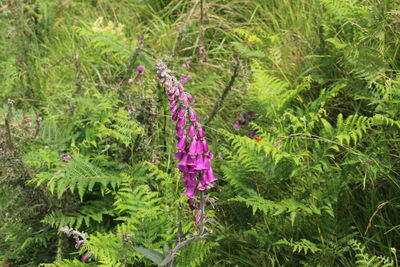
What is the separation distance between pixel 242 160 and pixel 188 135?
40.5 inches

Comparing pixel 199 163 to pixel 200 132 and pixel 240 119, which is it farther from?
pixel 240 119

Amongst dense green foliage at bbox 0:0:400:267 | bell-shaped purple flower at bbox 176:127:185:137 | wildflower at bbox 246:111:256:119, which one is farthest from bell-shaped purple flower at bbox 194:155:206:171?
wildflower at bbox 246:111:256:119

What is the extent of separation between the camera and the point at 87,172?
105 inches

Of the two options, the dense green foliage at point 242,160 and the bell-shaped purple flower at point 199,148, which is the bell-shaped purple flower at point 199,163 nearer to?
the bell-shaped purple flower at point 199,148

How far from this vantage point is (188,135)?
1.84 m

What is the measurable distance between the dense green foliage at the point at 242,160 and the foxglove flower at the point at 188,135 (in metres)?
0.33

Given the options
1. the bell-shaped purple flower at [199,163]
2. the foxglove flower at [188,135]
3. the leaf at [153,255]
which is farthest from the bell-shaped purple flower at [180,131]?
the leaf at [153,255]

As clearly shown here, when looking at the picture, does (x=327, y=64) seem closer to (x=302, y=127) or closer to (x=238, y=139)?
(x=302, y=127)

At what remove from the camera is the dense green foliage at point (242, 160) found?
2.42 m

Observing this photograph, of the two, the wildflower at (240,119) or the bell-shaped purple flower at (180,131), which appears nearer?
the bell-shaped purple flower at (180,131)

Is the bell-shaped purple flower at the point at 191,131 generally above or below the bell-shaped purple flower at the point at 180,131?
above

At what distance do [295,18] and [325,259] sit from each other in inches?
90.0

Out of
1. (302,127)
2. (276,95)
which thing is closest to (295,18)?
(276,95)

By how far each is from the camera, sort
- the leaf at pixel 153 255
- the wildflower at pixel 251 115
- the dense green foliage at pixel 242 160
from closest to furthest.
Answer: the leaf at pixel 153 255 → the dense green foliage at pixel 242 160 → the wildflower at pixel 251 115
